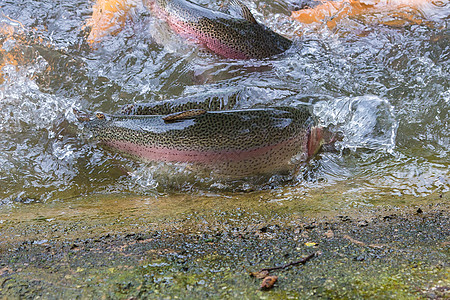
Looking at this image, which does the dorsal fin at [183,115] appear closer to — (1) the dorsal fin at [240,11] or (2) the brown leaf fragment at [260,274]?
(2) the brown leaf fragment at [260,274]

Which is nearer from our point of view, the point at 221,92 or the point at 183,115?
the point at 183,115

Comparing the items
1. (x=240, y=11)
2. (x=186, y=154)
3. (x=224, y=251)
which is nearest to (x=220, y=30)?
(x=240, y=11)

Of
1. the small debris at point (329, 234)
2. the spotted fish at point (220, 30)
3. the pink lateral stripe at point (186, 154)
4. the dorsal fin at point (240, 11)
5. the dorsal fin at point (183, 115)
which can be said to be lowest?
the small debris at point (329, 234)

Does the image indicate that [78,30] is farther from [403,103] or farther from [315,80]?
[403,103]

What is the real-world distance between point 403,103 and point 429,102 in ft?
1.01

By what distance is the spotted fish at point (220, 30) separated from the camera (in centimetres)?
576

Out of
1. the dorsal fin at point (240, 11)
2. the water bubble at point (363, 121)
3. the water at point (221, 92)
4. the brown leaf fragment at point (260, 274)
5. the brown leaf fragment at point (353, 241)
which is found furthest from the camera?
the dorsal fin at point (240, 11)

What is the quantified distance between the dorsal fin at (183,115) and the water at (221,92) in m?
0.51

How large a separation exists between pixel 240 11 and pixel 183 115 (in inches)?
104

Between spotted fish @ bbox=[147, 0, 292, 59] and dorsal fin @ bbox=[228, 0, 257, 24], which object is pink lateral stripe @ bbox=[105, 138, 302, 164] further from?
dorsal fin @ bbox=[228, 0, 257, 24]

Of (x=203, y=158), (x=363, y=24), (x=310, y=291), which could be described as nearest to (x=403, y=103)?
(x=363, y=24)

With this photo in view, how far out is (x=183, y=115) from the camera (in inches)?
161

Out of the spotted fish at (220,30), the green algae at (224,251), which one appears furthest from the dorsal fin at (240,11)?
the green algae at (224,251)

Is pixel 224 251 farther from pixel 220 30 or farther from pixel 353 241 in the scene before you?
pixel 220 30
